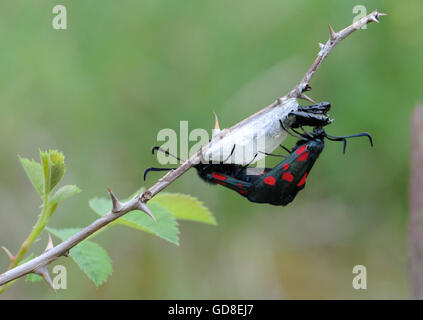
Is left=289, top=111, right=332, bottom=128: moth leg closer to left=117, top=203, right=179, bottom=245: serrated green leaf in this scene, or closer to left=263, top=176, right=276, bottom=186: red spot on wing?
left=263, top=176, right=276, bottom=186: red spot on wing

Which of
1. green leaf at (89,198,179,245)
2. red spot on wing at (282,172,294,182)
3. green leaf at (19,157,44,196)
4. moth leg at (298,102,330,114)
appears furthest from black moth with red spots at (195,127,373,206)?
green leaf at (19,157,44,196)

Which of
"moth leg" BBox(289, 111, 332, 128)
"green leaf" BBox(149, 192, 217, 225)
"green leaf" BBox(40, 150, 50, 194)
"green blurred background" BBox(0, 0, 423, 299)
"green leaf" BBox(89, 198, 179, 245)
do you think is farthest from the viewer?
"green blurred background" BBox(0, 0, 423, 299)

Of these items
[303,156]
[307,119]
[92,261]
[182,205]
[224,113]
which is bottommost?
[92,261]

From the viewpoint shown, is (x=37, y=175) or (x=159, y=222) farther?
(x=159, y=222)

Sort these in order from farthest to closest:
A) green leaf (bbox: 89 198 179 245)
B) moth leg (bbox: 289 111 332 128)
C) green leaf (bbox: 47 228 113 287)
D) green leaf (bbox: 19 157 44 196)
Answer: moth leg (bbox: 289 111 332 128)
green leaf (bbox: 89 198 179 245)
green leaf (bbox: 47 228 113 287)
green leaf (bbox: 19 157 44 196)

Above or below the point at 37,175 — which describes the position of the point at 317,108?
above

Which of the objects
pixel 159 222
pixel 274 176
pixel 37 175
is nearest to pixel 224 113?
pixel 274 176

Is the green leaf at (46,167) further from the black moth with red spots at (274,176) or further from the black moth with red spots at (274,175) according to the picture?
the black moth with red spots at (274,176)

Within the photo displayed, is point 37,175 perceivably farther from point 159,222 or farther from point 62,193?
point 159,222
